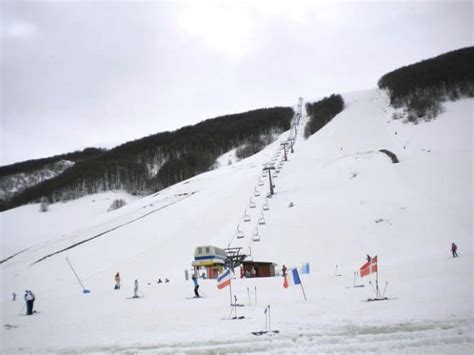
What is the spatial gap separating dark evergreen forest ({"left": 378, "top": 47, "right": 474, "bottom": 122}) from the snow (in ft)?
15.4

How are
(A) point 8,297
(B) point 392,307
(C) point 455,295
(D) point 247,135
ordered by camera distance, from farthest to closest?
(D) point 247,135 → (A) point 8,297 → (C) point 455,295 → (B) point 392,307

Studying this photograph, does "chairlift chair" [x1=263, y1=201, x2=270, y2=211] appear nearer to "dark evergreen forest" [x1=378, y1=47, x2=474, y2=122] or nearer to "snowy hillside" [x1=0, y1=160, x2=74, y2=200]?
"dark evergreen forest" [x1=378, y1=47, x2=474, y2=122]

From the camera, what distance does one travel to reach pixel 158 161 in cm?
Answer: 10206

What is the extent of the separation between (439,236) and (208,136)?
9518cm

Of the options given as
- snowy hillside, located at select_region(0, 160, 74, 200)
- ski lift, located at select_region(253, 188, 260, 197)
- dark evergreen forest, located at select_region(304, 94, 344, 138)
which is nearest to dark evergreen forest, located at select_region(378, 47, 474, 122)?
dark evergreen forest, located at select_region(304, 94, 344, 138)

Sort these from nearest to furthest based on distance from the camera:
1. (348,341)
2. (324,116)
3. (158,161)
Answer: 1. (348,341)
2. (324,116)
3. (158,161)

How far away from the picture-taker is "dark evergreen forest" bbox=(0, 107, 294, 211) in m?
89.0

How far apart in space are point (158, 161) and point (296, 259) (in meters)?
81.7

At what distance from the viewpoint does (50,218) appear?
7100cm

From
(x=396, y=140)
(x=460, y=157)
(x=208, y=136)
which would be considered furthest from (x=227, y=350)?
(x=208, y=136)

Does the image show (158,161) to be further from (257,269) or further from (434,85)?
(257,269)

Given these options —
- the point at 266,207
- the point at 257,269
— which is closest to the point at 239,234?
the point at 266,207

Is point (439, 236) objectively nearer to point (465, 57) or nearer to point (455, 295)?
point (455, 295)

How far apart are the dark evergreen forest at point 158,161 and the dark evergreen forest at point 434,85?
115 ft
